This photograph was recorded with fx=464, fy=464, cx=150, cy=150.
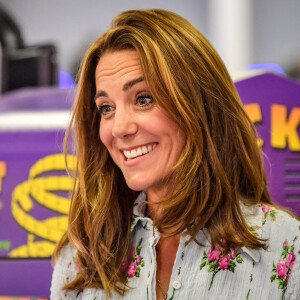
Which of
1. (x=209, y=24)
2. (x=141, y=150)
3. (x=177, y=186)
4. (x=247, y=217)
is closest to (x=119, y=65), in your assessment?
(x=141, y=150)

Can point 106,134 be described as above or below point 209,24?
below

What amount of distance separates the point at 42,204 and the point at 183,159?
2.19 feet

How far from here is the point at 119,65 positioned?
3.66 feet

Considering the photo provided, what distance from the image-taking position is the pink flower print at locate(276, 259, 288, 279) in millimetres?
1048

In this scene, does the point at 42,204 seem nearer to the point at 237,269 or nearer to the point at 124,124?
the point at 124,124

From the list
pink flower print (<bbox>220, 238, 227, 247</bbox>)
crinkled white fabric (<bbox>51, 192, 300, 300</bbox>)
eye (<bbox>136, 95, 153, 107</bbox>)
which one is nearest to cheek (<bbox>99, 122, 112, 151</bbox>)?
eye (<bbox>136, 95, 153, 107</bbox>)

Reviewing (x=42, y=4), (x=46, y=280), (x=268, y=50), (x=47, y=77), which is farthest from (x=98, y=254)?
(x=42, y=4)

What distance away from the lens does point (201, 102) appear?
1092mm

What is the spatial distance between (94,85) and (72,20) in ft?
7.64

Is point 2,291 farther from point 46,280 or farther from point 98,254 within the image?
point 98,254

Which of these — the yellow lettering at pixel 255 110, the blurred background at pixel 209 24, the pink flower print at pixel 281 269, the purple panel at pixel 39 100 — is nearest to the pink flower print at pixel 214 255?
the pink flower print at pixel 281 269

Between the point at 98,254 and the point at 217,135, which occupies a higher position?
the point at 217,135

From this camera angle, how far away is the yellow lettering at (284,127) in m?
1.47

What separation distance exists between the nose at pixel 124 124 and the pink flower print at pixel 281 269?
0.45 metres
